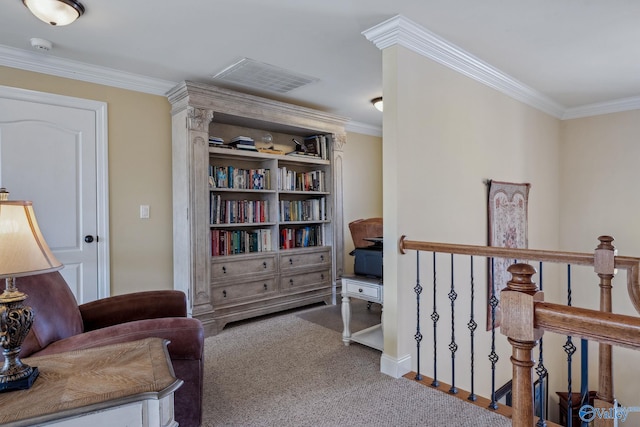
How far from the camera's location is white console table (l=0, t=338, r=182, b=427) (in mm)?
969

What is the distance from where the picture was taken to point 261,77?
3.17 metres

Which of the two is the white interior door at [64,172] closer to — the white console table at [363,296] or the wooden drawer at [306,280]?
the wooden drawer at [306,280]

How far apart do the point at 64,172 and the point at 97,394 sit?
2.43 metres

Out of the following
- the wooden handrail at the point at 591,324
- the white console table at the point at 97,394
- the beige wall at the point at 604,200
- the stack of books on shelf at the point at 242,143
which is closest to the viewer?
the wooden handrail at the point at 591,324

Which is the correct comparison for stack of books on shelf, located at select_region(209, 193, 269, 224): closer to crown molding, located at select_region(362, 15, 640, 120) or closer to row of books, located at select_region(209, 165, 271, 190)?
row of books, located at select_region(209, 165, 271, 190)

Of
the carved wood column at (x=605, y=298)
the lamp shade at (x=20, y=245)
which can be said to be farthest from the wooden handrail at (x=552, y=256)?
the lamp shade at (x=20, y=245)

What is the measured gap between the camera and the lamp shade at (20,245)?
1.10m

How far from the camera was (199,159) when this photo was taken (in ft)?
10.4

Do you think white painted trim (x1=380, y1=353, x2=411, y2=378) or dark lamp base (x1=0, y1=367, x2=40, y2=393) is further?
white painted trim (x1=380, y1=353, x2=411, y2=378)

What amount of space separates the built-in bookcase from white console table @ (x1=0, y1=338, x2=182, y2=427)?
1.93 m

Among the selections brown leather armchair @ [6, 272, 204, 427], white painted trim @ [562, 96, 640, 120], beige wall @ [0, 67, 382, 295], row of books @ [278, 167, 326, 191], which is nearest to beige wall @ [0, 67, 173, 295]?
beige wall @ [0, 67, 382, 295]

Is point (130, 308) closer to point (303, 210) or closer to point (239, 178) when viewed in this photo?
point (239, 178)

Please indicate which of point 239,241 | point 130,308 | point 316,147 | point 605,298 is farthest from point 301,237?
point 605,298

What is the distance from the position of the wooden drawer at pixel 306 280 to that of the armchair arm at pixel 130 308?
163 cm
